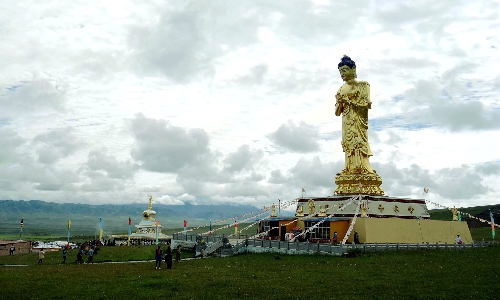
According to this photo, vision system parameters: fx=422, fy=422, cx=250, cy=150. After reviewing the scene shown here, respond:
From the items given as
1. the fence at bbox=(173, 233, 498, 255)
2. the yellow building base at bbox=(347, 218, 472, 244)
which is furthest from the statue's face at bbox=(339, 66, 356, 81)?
the fence at bbox=(173, 233, 498, 255)

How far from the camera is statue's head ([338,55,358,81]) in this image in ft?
140

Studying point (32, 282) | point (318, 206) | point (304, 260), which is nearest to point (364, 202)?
point (318, 206)

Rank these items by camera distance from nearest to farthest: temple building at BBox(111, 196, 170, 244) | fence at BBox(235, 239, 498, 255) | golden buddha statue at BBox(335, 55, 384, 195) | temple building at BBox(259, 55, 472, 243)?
fence at BBox(235, 239, 498, 255) < temple building at BBox(259, 55, 472, 243) < golden buddha statue at BBox(335, 55, 384, 195) < temple building at BBox(111, 196, 170, 244)

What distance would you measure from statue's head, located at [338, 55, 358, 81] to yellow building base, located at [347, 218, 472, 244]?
1562cm

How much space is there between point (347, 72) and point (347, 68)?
40 centimetres

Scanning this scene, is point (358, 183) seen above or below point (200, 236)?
above

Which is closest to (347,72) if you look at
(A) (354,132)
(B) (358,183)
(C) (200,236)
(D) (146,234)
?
(A) (354,132)

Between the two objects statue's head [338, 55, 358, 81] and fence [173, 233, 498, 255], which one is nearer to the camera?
fence [173, 233, 498, 255]

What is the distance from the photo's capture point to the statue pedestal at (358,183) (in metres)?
39.4

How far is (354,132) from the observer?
42.1 m

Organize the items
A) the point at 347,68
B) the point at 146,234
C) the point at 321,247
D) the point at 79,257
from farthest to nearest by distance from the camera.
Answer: the point at 146,234
the point at 347,68
the point at 79,257
the point at 321,247

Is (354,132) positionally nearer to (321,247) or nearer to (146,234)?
(321,247)

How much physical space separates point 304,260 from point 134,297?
45.0 ft

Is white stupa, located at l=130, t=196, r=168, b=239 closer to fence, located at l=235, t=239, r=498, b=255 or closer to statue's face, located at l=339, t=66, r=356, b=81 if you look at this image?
fence, located at l=235, t=239, r=498, b=255
